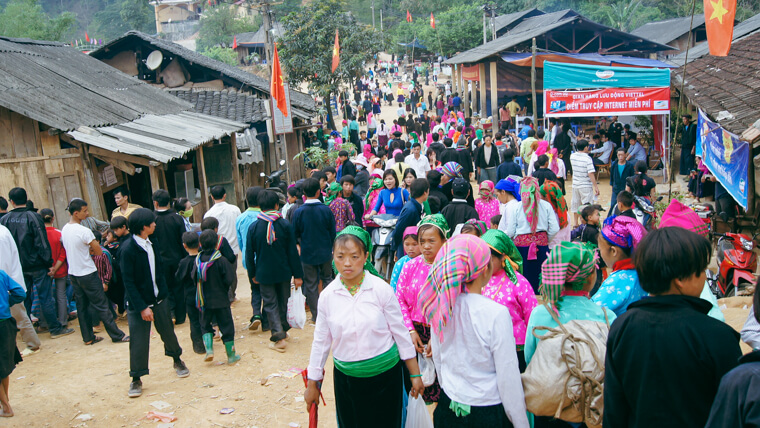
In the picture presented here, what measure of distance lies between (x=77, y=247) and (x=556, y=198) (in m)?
5.41

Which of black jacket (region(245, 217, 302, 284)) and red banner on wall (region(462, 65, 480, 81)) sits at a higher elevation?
red banner on wall (region(462, 65, 480, 81))

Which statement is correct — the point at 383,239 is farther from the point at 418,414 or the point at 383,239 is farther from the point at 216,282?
the point at 418,414

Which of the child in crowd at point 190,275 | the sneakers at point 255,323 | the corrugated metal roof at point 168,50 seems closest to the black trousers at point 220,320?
the child in crowd at point 190,275

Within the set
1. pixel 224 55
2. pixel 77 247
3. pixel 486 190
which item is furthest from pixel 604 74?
pixel 224 55

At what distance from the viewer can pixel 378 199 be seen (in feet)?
26.9

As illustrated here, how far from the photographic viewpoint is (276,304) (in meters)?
6.78

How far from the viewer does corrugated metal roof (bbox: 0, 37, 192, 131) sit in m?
8.89

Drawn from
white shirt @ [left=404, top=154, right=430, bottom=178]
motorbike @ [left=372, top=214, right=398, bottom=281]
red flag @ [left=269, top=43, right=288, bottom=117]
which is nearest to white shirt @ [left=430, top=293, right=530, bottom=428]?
motorbike @ [left=372, top=214, right=398, bottom=281]

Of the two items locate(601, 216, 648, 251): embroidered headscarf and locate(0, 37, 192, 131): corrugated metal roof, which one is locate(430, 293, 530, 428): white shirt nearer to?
locate(601, 216, 648, 251): embroidered headscarf

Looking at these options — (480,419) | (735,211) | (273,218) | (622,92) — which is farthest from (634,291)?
(622,92)

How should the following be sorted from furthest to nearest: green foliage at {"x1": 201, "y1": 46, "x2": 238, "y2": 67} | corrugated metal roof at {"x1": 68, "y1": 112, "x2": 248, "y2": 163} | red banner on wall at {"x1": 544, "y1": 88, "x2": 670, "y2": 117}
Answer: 1. green foliage at {"x1": 201, "y1": 46, "x2": 238, "y2": 67}
2. red banner on wall at {"x1": 544, "y1": 88, "x2": 670, "y2": 117}
3. corrugated metal roof at {"x1": 68, "y1": 112, "x2": 248, "y2": 163}

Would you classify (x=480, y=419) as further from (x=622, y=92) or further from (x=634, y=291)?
Result: (x=622, y=92)

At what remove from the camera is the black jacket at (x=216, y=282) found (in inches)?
240

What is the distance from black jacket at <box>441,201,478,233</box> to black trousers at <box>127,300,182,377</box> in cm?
315
